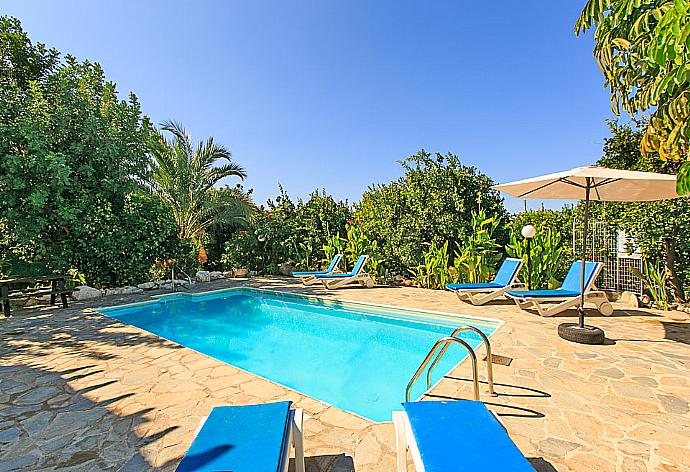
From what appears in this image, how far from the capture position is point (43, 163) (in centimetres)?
950

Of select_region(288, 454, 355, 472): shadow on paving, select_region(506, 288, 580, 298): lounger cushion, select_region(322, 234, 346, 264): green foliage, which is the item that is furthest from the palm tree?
select_region(288, 454, 355, 472): shadow on paving

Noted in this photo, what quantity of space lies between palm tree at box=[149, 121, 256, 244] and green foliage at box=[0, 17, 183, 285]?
169cm

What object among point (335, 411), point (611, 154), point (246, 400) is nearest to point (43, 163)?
point (246, 400)

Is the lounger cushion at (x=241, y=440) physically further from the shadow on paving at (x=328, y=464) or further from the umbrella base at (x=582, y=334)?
the umbrella base at (x=582, y=334)

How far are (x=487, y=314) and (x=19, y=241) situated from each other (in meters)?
12.5

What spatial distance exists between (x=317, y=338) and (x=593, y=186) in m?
5.62

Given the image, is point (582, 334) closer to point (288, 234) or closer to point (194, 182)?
point (288, 234)

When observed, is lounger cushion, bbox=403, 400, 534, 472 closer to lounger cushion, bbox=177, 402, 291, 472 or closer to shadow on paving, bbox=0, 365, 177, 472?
lounger cushion, bbox=177, 402, 291, 472

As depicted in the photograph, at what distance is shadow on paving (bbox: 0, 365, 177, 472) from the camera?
110 inches

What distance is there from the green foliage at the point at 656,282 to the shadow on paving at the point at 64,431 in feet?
29.0

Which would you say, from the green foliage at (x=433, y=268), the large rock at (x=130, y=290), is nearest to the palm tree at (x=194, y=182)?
the large rock at (x=130, y=290)

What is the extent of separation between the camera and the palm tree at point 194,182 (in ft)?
45.6

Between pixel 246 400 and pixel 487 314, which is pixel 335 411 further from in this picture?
pixel 487 314

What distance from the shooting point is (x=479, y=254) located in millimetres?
9789
